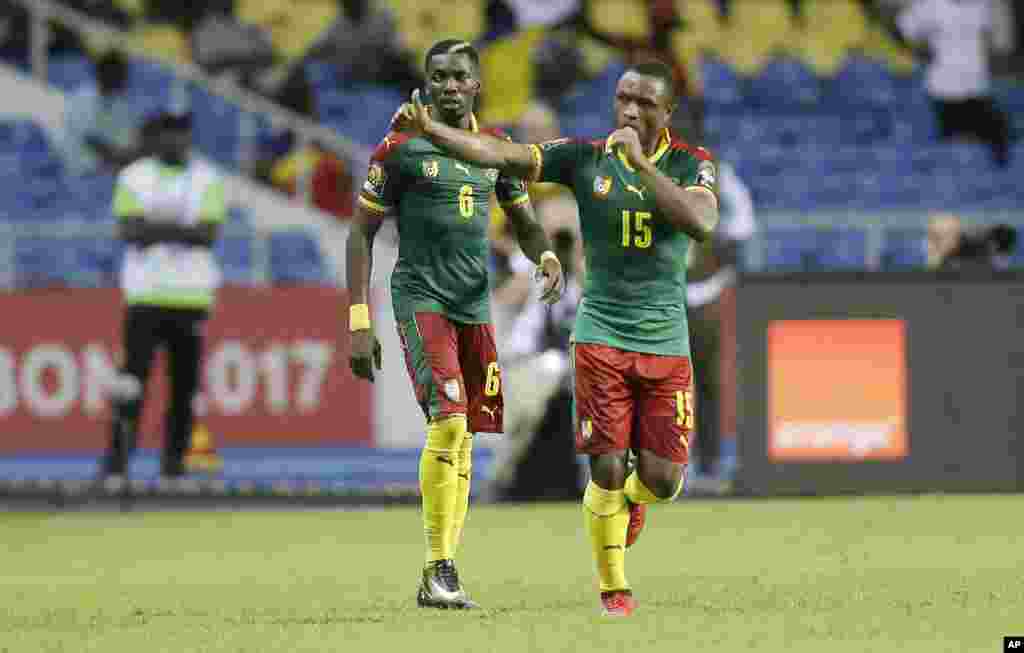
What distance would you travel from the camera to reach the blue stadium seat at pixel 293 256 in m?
19.1

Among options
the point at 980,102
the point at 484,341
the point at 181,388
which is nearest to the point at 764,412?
the point at 181,388

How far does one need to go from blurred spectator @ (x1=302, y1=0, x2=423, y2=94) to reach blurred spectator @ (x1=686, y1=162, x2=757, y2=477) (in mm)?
7043

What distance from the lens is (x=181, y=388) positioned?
15.1 meters

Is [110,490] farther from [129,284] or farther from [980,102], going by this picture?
[980,102]

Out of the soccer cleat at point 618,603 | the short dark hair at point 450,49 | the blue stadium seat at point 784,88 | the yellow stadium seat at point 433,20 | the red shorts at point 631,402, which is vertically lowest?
the soccer cleat at point 618,603

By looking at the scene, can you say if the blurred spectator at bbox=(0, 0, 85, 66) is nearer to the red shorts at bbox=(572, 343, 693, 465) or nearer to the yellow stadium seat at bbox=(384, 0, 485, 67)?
the yellow stadium seat at bbox=(384, 0, 485, 67)

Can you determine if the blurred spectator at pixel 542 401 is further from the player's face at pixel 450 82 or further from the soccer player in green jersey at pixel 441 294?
the player's face at pixel 450 82

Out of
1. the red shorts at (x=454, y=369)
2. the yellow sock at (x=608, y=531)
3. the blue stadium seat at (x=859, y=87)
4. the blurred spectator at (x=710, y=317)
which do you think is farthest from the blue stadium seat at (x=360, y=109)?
the yellow sock at (x=608, y=531)

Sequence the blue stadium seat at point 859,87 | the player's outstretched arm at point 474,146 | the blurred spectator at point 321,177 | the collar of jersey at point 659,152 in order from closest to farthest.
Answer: the player's outstretched arm at point 474,146 → the collar of jersey at point 659,152 → the blurred spectator at point 321,177 → the blue stadium seat at point 859,87

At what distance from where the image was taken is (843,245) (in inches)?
702

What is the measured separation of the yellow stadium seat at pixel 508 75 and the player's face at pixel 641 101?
13.1 m

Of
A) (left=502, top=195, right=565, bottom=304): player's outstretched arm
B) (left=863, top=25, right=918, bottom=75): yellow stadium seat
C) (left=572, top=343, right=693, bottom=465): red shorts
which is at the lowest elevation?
(left=572, top=343, right=693, bottom=465): red shorts

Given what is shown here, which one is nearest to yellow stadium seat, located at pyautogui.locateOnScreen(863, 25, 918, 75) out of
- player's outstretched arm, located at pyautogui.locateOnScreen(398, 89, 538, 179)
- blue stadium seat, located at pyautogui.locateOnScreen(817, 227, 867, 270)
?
blue stadium seat, located at pyautogui.locateOnScreen(817, 227, 867, 270)

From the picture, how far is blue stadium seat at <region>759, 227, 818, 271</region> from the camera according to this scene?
56.8 ft
